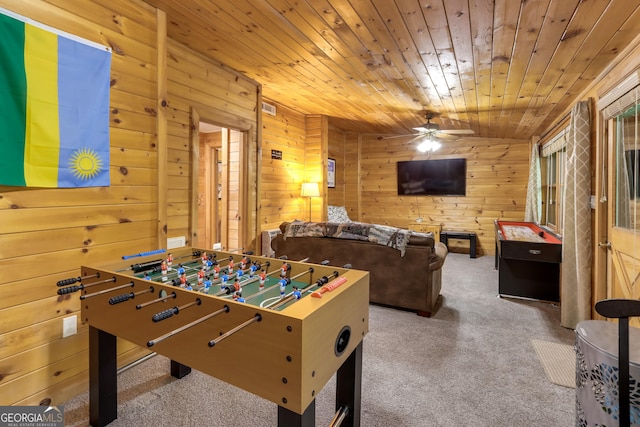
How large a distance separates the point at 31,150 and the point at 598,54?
3721 mm

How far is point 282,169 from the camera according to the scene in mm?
5168

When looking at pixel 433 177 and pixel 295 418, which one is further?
pixel 433 177

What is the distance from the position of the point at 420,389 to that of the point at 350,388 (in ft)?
2.74

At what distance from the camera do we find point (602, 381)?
128 centimetres

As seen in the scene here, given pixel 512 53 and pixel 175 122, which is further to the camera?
pixel 175 122

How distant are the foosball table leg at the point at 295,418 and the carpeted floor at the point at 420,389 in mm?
211

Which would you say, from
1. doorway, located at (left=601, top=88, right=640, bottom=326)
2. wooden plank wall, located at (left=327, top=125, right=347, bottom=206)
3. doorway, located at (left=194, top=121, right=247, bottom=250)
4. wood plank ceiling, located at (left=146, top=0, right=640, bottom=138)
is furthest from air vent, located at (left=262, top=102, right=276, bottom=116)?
doorway, located at (left=601, top=88, right=640, bottom=326)

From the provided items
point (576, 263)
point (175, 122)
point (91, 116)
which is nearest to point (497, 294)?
point (576, 263)

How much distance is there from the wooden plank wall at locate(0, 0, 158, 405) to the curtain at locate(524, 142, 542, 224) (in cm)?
548

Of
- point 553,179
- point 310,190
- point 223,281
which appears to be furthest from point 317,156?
point 223,281

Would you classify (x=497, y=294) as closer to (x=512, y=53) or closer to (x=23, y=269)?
(x=512, y=53)

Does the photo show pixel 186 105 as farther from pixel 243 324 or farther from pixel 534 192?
pixel 534 192

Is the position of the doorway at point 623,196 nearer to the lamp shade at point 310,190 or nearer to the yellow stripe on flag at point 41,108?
the yellow stripe on flag at point 41,108

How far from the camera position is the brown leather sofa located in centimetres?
301
